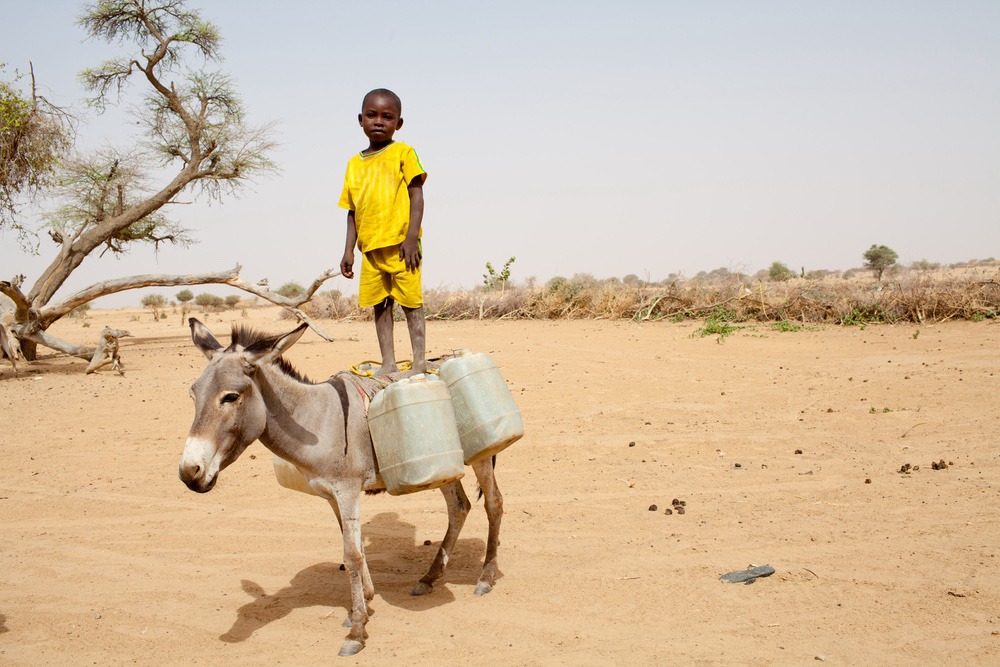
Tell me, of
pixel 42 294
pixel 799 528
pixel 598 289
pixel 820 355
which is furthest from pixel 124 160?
pixel 799 528

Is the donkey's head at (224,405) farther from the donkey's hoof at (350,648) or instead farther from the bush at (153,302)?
the bush at (153,302)

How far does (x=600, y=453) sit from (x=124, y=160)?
645 inches

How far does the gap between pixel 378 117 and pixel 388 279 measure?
1.06 meters

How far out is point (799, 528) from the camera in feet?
17.9

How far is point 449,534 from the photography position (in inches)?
197

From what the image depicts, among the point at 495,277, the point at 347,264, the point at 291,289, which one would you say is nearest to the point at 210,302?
the point at 291,289

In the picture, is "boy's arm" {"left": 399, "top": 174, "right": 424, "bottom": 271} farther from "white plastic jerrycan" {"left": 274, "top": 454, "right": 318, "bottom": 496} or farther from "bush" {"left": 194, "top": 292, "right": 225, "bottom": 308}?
"bush" {"left": 194, "top": 292, "right": 225, "bottom": 308}

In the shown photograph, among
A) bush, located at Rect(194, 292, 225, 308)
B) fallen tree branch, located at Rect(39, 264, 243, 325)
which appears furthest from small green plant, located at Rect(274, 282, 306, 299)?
fallen tree branch, located at Rect(39, 264, 243, 325)

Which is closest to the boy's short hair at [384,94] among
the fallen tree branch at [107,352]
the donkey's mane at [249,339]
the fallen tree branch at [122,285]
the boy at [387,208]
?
the boy at [387,208]

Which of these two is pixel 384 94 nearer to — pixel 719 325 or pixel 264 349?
pixel 264 349

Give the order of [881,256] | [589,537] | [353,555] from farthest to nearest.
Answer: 1. [881,256]
2. [589,537]
3. [353,555]

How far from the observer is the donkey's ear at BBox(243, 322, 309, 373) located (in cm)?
373

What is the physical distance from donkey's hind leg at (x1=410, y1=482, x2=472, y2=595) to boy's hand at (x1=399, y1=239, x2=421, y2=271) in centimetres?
155

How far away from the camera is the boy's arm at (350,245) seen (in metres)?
4.88
